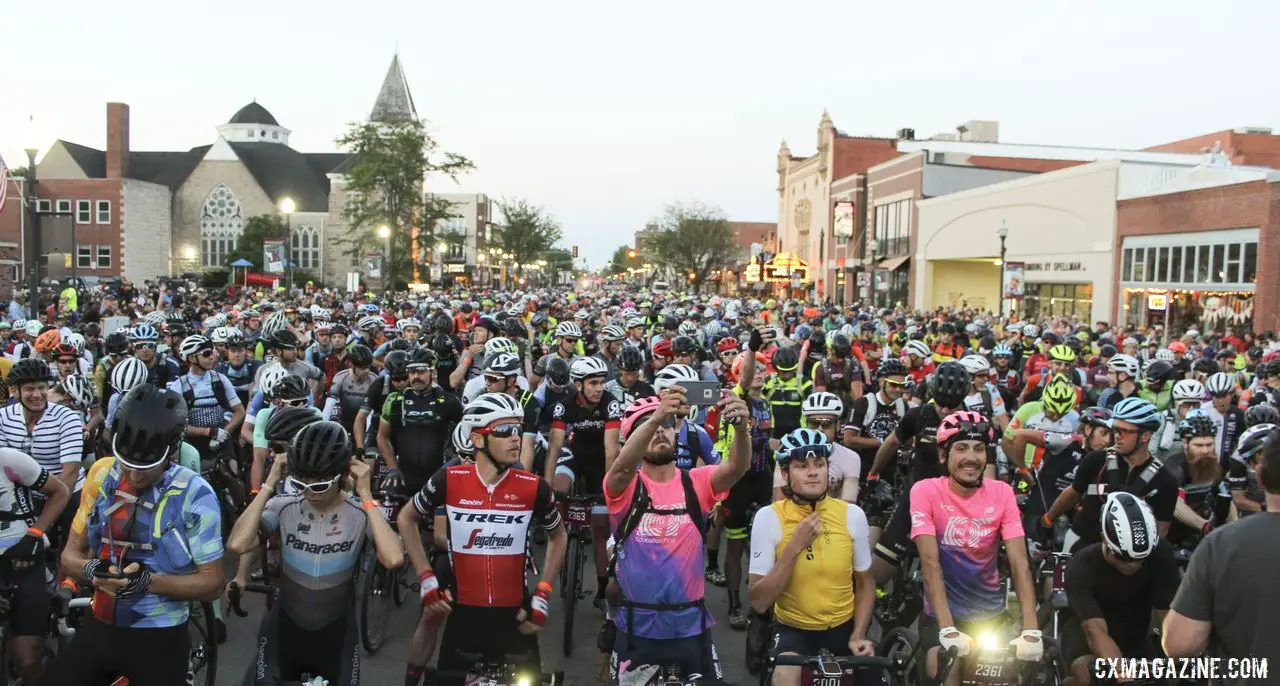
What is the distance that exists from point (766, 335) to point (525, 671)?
41.0 ft

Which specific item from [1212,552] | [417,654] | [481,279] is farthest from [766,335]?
[481,279]

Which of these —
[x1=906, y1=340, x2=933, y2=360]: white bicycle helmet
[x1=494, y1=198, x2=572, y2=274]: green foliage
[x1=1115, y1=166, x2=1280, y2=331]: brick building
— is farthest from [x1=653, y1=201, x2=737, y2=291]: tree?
[x1=906, y1=340, x2=933, y2=360]: white bicycle helmet

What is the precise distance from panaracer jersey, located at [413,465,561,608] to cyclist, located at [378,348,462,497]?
3.11 metres

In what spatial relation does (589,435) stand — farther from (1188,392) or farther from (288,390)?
(1188,392)

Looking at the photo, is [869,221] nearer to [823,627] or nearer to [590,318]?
[590,318]

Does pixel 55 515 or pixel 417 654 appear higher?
pixel 55 515

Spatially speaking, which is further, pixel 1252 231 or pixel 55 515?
pixel 1252 231

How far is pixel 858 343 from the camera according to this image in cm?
1614

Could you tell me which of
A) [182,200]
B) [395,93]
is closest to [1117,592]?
[182,200]

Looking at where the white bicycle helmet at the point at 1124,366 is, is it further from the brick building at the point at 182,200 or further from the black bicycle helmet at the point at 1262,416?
the brick building at the point at 182,200

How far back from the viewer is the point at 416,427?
8250mm

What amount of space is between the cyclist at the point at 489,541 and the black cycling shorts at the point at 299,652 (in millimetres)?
463

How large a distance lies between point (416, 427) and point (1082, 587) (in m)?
5.30

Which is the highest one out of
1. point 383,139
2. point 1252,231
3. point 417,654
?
point 383,139
